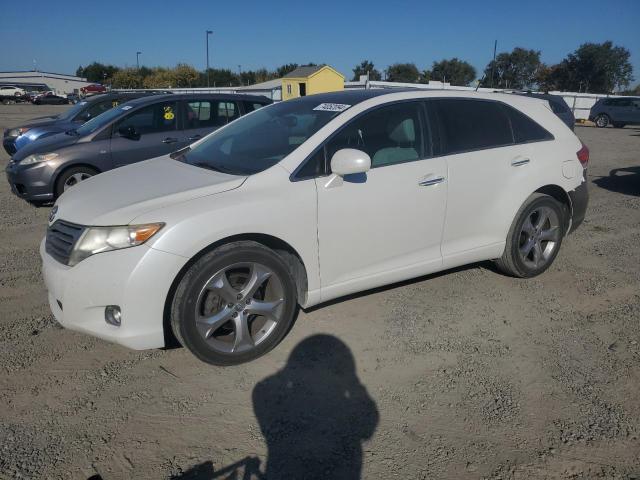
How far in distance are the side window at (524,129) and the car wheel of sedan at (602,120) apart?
2720 centimetres

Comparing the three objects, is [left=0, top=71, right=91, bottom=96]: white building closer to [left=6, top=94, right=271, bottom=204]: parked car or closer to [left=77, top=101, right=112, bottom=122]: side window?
[left=77, top=101, right=112, bottom=122]: side window

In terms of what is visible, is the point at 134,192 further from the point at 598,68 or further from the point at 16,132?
the point at 598,68

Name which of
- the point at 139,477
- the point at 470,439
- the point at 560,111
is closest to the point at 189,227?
the point at 139,477

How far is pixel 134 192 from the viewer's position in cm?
315

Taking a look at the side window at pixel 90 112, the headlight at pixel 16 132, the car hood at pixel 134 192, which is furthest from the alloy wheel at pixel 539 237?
the headlight at pixel 16 132

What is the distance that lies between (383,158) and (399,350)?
1377mm

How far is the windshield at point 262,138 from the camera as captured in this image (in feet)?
11.3

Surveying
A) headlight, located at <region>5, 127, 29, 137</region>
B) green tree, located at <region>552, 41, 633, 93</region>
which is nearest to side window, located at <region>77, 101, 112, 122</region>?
headlight, located at <region>5, 127, 29, 137</region>

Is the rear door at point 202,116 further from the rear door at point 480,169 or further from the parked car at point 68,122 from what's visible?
the rear door at point 480,169

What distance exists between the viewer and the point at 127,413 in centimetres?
269

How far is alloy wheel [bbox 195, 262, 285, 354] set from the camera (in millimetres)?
2982

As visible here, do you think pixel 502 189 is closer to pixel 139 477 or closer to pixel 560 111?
pixel 139 477

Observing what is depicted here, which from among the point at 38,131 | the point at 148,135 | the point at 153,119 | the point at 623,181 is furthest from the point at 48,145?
the point at 623,181

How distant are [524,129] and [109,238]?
11.6 ft
